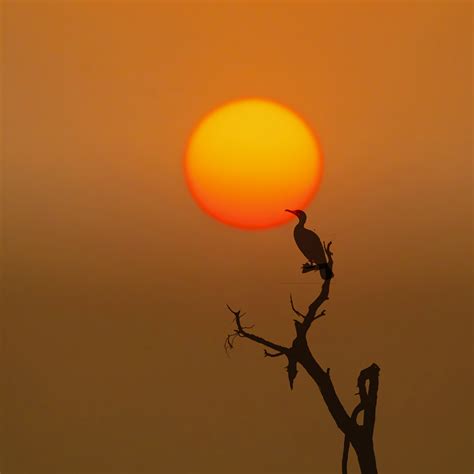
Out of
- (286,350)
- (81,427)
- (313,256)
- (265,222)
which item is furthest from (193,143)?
(81,427)

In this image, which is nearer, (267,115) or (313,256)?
(313,256)

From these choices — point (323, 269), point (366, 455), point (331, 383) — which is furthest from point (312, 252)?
point (366, 455)

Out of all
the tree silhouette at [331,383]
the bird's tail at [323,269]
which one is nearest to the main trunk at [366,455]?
the tree silhouette at [331,383]

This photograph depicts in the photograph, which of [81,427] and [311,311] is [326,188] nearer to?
[311,311]

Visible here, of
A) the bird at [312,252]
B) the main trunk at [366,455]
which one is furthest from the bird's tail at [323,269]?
the main trunk at [366,455]

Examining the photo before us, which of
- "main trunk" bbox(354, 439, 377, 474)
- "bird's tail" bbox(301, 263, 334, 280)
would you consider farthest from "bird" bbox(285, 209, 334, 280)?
"main trunk" bbox(354, 439, 377, 474)

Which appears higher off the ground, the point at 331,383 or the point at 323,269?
the point at 323,269

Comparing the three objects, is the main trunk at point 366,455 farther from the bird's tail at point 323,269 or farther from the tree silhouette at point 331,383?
the bird's tail at point 323,269

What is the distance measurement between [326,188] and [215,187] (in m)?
0.31

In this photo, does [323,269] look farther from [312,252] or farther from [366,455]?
[366,455]

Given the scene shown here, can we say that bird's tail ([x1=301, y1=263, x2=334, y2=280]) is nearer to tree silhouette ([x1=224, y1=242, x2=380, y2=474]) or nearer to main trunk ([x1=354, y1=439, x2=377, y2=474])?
tree silhouette ([x1=224, y1=242, x2=380, y2=474])

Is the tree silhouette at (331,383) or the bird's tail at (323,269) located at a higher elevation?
the bird's tail at (323,269)

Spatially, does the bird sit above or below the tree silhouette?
above

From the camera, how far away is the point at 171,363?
71.6 inches
